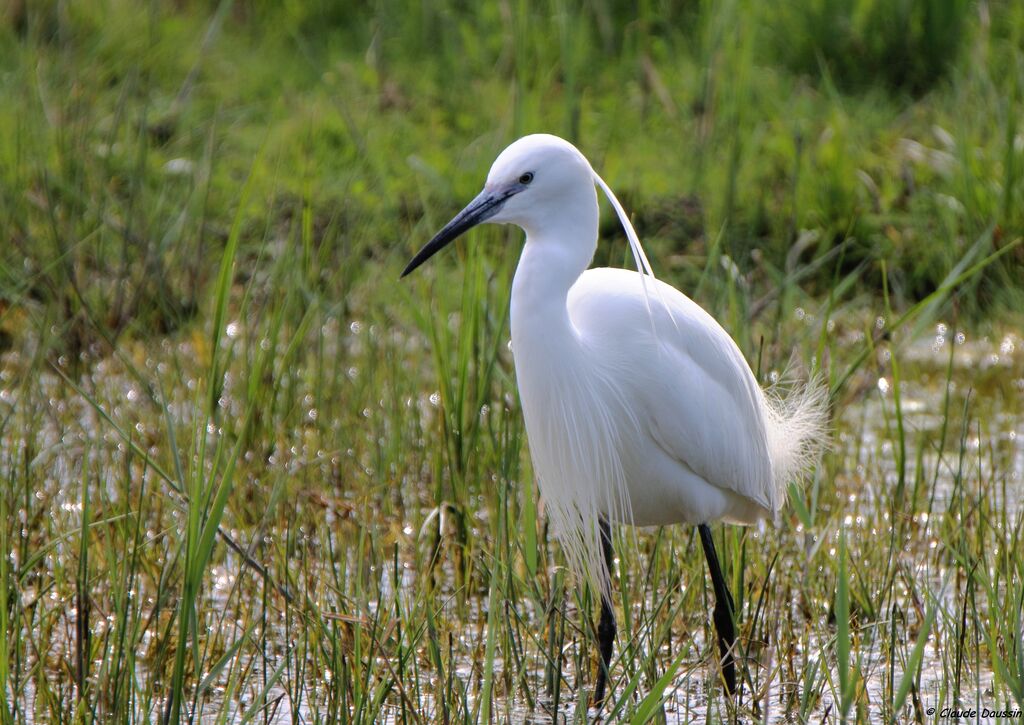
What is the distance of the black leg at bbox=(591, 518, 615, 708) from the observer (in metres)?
2.75

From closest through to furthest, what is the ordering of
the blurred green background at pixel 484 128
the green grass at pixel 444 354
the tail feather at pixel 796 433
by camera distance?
the green grass at pixel 444 354 < the tail feather at pixel 796 433 < the blurred green background at pixel 484 128

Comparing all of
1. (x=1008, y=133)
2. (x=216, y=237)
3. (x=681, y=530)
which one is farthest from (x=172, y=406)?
(x=1008, y=133)

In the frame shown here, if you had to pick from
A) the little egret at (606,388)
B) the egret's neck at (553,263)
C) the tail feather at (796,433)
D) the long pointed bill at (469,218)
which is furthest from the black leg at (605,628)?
the long pointed bill at (469,218)

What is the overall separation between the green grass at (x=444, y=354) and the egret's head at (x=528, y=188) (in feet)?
1.32

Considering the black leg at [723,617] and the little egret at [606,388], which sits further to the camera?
the black leg at [723,617]

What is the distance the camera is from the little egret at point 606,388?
2525 millimetres

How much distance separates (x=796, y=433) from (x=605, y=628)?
709mm

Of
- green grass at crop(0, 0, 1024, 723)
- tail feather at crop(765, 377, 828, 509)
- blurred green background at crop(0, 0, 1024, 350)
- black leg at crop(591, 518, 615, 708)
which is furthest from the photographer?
blurred green background at crop(0, 0, 1024, 350)

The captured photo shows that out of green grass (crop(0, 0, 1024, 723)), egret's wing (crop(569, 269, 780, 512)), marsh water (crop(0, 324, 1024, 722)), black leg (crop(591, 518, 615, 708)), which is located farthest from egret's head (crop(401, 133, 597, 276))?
black leg (crop(591, 518, 615, 708))

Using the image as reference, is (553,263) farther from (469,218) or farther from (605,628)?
(605,628)

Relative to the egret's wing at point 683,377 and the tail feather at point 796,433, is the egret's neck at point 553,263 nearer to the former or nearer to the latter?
the egret's wing at point 683,377

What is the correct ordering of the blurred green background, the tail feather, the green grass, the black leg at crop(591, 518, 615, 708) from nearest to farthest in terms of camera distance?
the green grass → the black leg at crop(591, 518, 615, 708) → the tail feather → the blurred green background

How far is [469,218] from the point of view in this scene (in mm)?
2518

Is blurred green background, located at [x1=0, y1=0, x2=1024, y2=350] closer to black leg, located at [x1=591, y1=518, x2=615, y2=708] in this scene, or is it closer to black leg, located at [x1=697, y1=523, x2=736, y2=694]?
black leg, located at [x1=591, y1=518, x2=615, y2=708]
